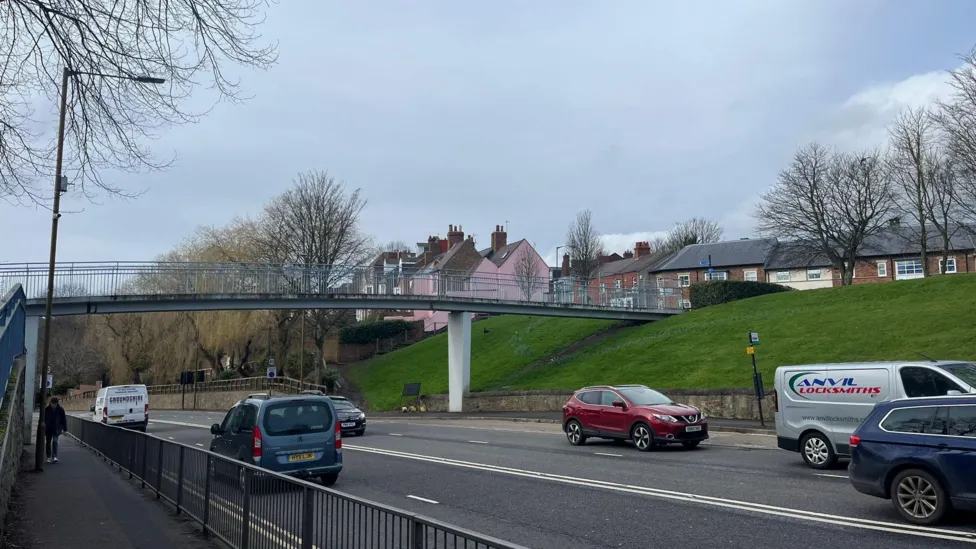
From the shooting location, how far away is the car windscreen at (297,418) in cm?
1261

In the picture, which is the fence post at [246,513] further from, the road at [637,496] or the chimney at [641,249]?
the chimney at [641,249]

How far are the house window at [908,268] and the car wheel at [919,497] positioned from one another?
6036 cm

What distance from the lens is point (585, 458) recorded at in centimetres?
1631

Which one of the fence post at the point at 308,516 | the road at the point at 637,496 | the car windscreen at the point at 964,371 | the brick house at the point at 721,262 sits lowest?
the road at the point at 637,496

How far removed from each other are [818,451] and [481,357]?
36731 millimetres

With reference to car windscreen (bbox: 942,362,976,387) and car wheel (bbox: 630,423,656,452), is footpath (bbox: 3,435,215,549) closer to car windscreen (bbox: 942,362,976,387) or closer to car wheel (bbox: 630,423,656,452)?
car wheel (bbox: 630,423,656,452)

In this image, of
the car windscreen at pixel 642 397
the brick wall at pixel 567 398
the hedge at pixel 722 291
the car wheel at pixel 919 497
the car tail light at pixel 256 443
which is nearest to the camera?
the car wheel at pixel 919 497

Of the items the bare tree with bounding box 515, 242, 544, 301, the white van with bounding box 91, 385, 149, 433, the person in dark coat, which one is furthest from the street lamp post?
the bare tree with bounding box 515, 242, 544, 301

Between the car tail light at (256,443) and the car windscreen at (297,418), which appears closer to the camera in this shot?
the car tail light at (256,443)

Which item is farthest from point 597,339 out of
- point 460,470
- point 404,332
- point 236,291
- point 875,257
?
point 875,257

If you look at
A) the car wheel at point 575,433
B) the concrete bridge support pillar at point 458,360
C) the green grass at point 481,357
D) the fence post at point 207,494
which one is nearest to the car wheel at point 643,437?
the car wheel at point 575,433

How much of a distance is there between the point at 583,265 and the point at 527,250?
8.00 meters

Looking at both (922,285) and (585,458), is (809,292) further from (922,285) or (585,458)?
(585,458)

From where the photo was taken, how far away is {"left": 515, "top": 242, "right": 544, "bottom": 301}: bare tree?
134ft
